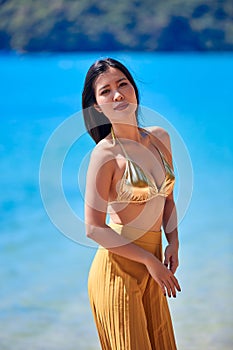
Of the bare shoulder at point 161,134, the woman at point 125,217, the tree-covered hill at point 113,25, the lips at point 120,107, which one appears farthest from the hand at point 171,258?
the tree-covered hill at point 113,25

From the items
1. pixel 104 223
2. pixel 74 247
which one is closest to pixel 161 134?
pixel 104 223

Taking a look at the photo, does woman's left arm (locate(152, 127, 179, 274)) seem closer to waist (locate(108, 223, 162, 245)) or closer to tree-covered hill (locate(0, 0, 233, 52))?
waist (locate(108, 223, 162, 245))

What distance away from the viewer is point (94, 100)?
186cm

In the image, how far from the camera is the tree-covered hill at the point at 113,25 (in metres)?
25.2

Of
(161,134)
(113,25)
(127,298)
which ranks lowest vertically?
(127,298)

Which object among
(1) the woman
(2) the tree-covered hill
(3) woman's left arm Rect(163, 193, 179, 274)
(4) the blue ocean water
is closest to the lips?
(1) the woman

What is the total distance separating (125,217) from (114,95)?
0.92 feet

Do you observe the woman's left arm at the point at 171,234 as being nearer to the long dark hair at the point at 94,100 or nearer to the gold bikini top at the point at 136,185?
the gold bikini top at the point at 136,185

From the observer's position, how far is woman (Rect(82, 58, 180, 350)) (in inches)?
71.5

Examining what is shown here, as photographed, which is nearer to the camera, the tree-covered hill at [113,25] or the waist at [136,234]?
the waist at [136,234]

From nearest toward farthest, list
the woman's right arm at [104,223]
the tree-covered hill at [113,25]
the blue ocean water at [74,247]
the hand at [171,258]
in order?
the woman's right arm at [104,223]
the hand at [171,258]
the blue ocean water at [74,247]
the tree-covered hill at [113,25]

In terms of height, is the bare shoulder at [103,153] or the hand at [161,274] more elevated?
the bare shoulder at [103,153]

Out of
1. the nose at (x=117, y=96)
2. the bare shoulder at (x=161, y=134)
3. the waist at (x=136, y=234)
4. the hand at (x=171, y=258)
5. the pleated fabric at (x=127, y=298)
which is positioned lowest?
the pleated fabric at (x=127, y=298)

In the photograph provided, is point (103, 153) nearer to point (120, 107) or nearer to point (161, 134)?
point (120, 107)
